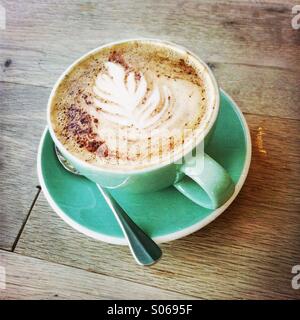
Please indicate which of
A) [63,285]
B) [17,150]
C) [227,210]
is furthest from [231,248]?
[17,150]

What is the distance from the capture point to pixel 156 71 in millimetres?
599

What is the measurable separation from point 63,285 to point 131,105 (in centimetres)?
25

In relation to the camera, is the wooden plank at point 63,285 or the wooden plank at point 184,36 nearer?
the wooden plank at point 63,285

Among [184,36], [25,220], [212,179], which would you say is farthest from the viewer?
[184,36]

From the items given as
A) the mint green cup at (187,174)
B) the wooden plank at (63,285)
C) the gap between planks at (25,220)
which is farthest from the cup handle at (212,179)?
the gap between planks at (25,220)

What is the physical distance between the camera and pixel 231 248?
531mm

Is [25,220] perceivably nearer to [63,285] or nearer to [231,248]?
[63,285]

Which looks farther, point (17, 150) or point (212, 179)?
point (17, 150)

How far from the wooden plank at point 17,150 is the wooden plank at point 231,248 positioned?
25 millimetres

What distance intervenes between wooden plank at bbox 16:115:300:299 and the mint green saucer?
0.04m

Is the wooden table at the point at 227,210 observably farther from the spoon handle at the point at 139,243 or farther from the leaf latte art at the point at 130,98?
the leaf latte art at the point at 130,98

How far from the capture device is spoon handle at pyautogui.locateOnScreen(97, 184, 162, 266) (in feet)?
1.65

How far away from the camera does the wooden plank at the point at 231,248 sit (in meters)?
0.51

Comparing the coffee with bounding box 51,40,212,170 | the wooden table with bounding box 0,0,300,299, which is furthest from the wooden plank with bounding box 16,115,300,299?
the coffee with bounding box 51,40,212,170
